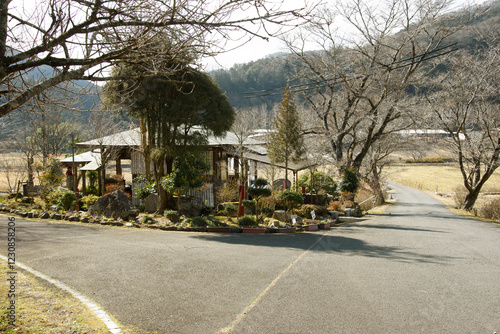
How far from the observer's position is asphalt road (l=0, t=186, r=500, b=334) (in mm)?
4273

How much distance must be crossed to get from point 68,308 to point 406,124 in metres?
25.4

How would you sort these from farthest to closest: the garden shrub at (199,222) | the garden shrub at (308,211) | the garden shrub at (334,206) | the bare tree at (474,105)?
the bare tree at (474,105) < the garden shrub at (334,206) < the garden shrub at (308,211) < the garden shrub at (199,222)

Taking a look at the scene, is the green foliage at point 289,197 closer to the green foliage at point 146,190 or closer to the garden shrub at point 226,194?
the garden shrub at point 226,194

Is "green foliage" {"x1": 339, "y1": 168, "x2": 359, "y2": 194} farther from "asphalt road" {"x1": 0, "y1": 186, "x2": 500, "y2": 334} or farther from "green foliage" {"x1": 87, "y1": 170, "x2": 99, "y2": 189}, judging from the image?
"green foliage" {"x1": 87, "y1": 170, "x2": 99, "y2": 189}

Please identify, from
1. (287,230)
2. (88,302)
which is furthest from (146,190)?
(88,302)

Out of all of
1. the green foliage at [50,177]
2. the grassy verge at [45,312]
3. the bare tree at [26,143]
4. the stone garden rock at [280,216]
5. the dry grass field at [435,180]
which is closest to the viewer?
the grassy verge at [45,312]

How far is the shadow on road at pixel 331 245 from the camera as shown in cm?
803

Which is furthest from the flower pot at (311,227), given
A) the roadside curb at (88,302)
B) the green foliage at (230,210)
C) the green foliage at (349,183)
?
the roadside curb at (88,302)

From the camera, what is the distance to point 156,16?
15.5ft

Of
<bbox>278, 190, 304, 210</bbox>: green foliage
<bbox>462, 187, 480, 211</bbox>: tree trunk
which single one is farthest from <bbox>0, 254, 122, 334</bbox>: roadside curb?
<bbox>462, 187, 480, 211</bbox>: tree trunk

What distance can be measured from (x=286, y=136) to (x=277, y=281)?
472 inches

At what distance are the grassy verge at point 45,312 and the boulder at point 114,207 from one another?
862 cm

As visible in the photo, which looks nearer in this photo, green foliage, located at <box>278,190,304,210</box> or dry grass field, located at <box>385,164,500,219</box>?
green foliage, located at <box>278,190,304,210</box>

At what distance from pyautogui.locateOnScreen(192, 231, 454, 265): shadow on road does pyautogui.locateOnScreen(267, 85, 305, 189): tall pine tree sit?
6.20 metres
